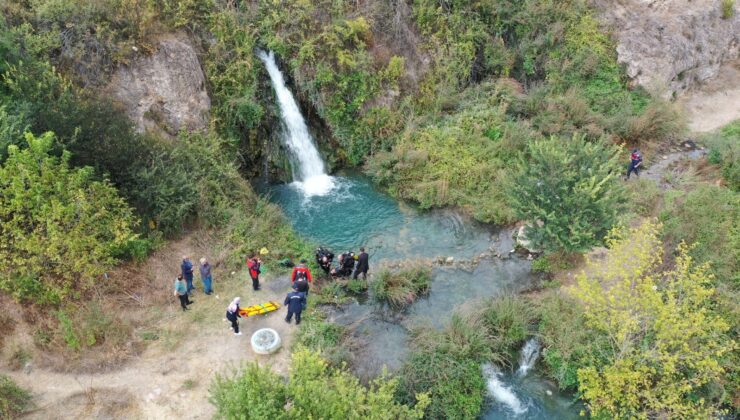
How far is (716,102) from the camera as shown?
24.0m

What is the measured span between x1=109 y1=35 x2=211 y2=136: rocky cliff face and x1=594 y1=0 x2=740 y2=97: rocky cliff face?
18.0m

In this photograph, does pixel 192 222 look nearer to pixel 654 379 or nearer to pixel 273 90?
pixel 273 90

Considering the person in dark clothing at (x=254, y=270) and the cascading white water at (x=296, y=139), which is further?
the cascading white water at (x=296, y=139)

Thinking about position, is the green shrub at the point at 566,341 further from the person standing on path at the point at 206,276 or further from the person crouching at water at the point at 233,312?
the person standing on path at the point at 206,276

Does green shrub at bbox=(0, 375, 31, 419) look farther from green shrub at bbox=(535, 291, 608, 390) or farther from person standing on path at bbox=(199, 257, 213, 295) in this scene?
green shrub at bbox=(535, 291, 608, 390)

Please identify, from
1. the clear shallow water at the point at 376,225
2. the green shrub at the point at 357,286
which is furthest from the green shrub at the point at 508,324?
the green shrub at the point at 357,286

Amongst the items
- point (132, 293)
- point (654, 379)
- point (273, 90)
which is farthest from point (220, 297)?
point (654, 379)

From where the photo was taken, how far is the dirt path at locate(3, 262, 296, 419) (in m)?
11.2

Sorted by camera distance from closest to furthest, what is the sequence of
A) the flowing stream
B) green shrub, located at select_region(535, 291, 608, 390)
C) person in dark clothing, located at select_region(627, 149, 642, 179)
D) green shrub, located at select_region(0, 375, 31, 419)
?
green shrub, located at select_region(0, 375, 31, 419), green shrub, located at select_region(535, 291, 608, 390), the flowing stream, person in dark clothing, located at select_region(627, 149, 642, 179)

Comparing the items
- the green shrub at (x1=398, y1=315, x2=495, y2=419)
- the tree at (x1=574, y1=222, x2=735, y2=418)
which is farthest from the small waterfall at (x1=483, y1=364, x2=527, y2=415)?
the tree at (x1=574, y1=222, x2=735, y2=418)

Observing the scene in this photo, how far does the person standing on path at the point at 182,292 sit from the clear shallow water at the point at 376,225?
5001 mm

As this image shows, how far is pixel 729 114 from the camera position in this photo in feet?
Answer: 76.0

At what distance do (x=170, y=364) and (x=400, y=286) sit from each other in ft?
21.0

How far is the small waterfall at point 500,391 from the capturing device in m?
12.5
